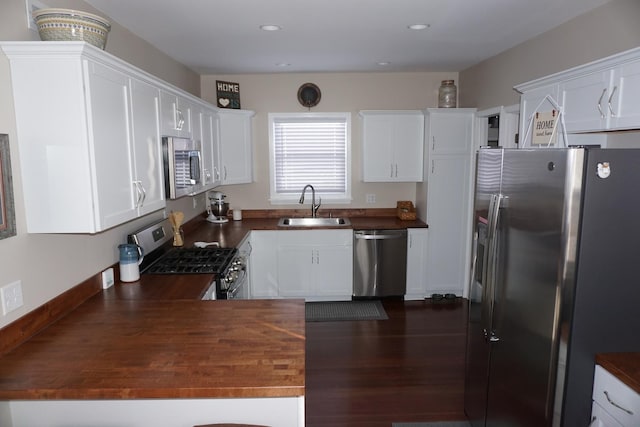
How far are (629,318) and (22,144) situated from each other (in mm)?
2635

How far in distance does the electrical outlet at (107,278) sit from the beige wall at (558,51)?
3.29 meters

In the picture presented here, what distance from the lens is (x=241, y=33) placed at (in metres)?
3.16

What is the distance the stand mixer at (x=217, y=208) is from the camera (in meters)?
4.84

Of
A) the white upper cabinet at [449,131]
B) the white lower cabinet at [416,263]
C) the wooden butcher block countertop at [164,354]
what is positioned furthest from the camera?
the white lower cabinet at [416,263]

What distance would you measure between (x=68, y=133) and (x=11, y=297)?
28.4 inches

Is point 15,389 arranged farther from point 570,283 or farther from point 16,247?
point 570,283

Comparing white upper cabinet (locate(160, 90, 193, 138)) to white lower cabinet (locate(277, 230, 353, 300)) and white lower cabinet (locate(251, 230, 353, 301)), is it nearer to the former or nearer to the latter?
white lower cabinet (locate(251, 230, 353, 301))

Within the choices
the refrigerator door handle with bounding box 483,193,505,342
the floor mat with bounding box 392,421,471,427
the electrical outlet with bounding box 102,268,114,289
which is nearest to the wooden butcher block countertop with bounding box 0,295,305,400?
the electrical outlet with bounding box 102,268,114,289

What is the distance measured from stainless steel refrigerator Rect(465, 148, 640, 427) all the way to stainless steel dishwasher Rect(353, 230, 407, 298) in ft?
7.92

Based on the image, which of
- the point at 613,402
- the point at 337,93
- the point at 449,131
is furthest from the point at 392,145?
the point at 613,402

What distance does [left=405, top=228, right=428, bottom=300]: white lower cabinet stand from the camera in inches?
184

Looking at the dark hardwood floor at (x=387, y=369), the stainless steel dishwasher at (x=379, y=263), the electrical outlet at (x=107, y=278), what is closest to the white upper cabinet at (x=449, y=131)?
the stainless steel dishwasher at (x=379, y=263)

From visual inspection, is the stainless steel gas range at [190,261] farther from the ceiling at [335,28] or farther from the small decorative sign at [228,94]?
the small decorative sign at [228,94]

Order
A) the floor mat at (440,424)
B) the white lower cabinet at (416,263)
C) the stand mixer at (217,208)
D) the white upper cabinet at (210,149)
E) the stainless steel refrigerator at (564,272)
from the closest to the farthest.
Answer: the stainless steel refrigerator at (564,272) < the floor mat at (440,424) < the white upper cabinet at (210,149) < the white lower cabinet at (416,263) < the stand mixer at (217,208)
